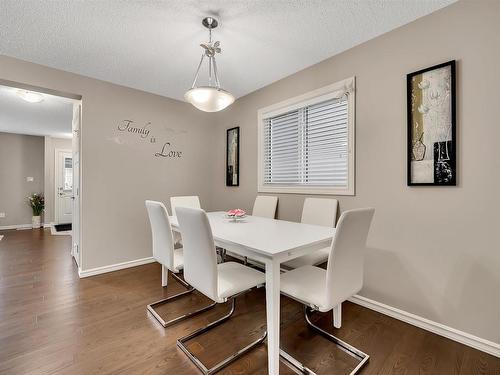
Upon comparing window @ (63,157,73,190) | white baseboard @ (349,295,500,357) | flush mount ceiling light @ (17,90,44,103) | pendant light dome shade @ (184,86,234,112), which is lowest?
white baseboard @ (349,295,500,357)

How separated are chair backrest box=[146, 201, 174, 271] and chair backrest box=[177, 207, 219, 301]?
0.36 metres

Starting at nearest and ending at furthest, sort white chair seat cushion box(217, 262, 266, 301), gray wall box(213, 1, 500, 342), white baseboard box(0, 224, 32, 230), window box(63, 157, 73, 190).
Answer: white chair seat cushion box(217, 262, 266, 301), gray wall box(213, 1, 500, 342), white baseboard box(0, 224, 32, 230), window box(63, 157, 73, 190)

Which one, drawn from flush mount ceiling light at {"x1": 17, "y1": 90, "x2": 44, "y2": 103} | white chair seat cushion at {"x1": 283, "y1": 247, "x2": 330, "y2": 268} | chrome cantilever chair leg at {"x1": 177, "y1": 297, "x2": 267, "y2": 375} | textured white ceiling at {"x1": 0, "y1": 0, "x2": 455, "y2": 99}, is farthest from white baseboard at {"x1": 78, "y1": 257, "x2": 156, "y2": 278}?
flush mount ceiling light at {"x1": 17, "y1": 90, "x2": 44, "y2": 103}


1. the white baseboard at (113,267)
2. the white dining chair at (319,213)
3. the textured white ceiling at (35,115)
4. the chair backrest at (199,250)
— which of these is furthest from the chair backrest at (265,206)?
the textured white ceiling at (35,115)

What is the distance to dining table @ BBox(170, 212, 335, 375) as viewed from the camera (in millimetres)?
1297

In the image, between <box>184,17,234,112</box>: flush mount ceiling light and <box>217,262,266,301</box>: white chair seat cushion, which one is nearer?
<box>217,262,266,301</box>: white chair seat cushion

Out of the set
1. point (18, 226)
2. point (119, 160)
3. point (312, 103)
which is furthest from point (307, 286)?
point (18, 226)

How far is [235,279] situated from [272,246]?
→ 0.42 m

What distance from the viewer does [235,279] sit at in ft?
5.30

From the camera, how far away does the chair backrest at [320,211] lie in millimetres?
2350

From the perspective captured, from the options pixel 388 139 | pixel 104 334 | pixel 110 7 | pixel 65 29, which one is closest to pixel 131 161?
pixel 65 29

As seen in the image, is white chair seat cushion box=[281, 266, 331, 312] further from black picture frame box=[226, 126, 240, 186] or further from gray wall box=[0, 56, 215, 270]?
gray wall box=[0, 56, 215, 270]

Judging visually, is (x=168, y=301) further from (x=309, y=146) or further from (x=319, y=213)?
(x=309, y=146)

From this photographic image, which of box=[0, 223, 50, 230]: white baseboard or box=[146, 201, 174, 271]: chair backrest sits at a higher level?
box=[146, 201, 174, 271]: chair backrest
